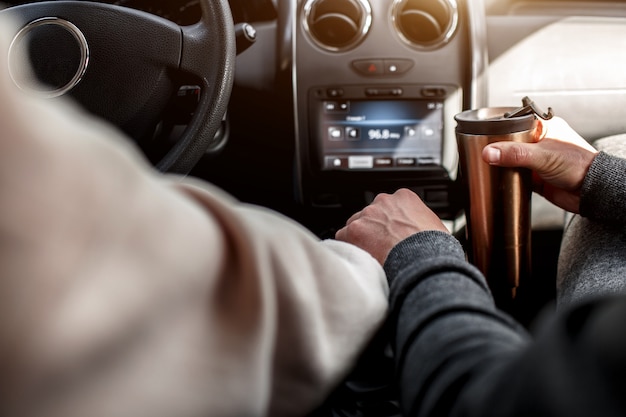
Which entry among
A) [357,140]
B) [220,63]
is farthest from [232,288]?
[357,140]

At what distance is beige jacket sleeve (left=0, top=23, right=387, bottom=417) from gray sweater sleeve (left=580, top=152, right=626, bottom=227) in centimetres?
54

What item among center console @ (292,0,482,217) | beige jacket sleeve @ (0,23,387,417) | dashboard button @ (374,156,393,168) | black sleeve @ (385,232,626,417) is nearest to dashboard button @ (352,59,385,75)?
center console @ (292,0,482,217)

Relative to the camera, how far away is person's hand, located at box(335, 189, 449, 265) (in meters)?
0.75

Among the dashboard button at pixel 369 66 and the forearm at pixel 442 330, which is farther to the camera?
the dashboard button at pixel 369 66

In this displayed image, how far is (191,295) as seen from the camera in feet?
1.34

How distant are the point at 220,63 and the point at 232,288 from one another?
2.05 ft

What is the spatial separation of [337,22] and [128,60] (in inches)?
20.0

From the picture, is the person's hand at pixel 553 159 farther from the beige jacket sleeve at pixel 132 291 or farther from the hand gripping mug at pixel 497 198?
the beige jacket sleeve at pixel 132 291

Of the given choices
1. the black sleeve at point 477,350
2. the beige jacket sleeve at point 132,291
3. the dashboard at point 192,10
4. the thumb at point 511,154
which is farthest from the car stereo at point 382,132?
the beige jacket sleeve at point 132,291

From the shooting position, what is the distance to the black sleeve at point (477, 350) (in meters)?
0.30

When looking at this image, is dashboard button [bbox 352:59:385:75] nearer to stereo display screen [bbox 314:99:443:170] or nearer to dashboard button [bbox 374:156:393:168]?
stereo display screen [bbox 314:99:443:170]

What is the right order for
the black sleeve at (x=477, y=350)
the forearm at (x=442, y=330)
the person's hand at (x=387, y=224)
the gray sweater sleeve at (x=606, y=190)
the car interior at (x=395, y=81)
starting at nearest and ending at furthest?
the black sleeve at (x=477, y=350)
the forearm at (x=442, y=330)
the person's hand at (x=387, y=224)
the gray sweater sleeve at (x=606, y=190)
the car interior at (x=395, y=81)

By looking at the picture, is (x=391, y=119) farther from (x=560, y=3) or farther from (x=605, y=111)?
(x=560, y=3)

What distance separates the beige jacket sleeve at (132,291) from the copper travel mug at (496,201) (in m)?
0.39
